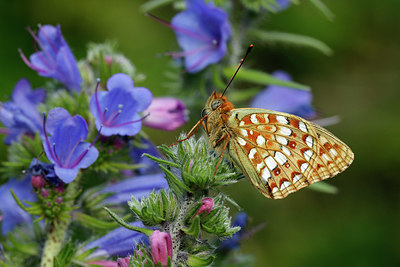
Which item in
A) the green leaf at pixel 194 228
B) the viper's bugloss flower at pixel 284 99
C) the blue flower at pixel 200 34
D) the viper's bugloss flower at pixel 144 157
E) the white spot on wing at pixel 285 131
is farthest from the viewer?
the viper's bugloss flower at pixel 284 99

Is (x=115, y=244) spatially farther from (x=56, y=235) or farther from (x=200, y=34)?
(x=200, y=34)

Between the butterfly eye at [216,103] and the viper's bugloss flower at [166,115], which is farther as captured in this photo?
the viper's bugloss flower at [166,115]

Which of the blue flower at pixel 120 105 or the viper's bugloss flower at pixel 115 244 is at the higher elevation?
the blue flower at pixel 120 105

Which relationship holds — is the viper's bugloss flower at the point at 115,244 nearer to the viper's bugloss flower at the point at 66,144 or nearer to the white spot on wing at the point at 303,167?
the viper's bugloss flower at the point at 66,144

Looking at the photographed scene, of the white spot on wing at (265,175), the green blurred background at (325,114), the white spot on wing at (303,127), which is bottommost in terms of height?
the green blurred background at (325,114)

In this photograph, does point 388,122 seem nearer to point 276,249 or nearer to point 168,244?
point 276,249

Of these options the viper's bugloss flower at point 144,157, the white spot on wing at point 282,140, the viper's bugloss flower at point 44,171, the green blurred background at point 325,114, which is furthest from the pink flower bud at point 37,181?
the green blurred background at point 325,114
